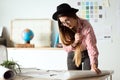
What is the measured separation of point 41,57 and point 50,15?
27.1 inches

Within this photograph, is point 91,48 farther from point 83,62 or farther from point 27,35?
point 27,35

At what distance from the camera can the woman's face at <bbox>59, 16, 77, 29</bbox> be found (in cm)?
235

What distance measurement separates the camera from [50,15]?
4297 millimetres

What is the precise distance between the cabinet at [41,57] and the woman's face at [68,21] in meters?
1.59

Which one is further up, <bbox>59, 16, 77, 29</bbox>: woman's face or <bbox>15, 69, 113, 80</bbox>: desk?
<bbox>59, 16, 77, 29</bbox>: woman's face

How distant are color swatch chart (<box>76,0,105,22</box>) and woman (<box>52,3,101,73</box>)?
1608mm

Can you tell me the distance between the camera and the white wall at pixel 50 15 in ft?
13.5

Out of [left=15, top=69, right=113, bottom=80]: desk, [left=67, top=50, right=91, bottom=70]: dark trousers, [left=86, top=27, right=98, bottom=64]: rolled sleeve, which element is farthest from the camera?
[left=67, top=50, right=91, bottom=70]: dark trousers

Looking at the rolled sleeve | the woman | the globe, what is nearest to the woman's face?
the woman

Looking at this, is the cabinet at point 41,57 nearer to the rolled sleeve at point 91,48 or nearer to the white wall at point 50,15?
the white wall at point 50,15

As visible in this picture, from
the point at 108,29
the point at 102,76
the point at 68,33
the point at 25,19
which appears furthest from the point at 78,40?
the point at 25,19

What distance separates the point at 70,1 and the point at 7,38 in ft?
3.84

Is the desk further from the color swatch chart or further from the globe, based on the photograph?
the color swatch chart

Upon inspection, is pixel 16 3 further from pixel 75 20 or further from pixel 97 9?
pixel 75 20
